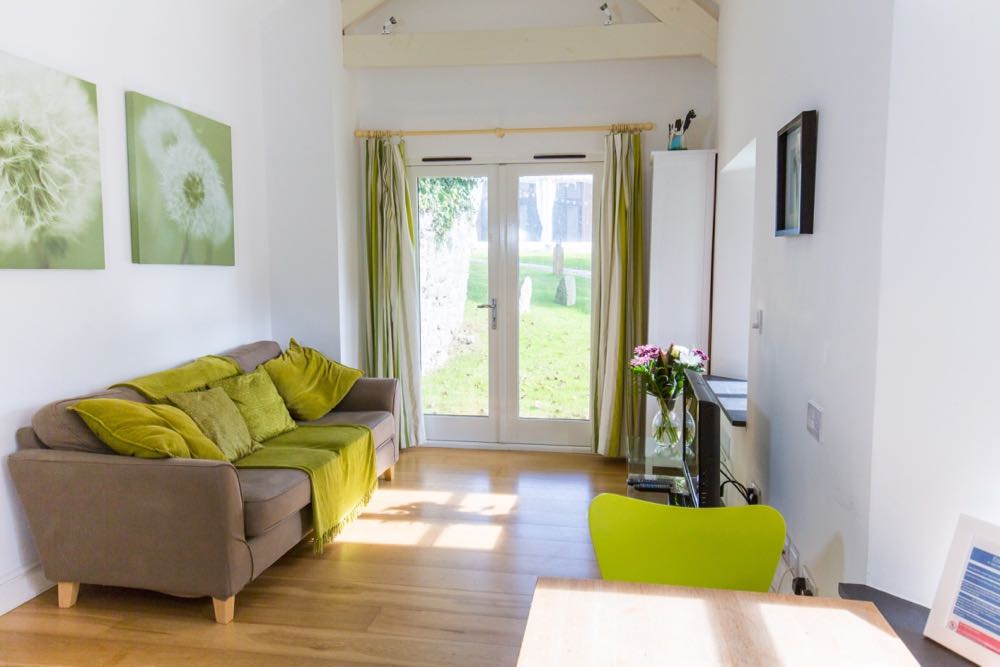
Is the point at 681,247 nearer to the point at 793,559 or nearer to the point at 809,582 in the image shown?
the point at 793,559

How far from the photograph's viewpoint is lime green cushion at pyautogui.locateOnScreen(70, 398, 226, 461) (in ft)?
9.19

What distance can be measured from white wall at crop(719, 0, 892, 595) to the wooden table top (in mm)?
340

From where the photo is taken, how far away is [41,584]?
3014 mm

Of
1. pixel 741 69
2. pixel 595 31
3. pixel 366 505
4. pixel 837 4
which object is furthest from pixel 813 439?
pixel 595 31

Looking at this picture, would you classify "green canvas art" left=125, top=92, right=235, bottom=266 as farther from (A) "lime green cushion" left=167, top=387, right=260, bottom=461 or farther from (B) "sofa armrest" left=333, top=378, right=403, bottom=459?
(B) "sofa armrest" left=333, top=378, right=403, bottom=459

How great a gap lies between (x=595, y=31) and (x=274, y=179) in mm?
2404

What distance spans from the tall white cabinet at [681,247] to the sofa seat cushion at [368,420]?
1797 millimetres

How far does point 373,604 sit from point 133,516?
1.03m

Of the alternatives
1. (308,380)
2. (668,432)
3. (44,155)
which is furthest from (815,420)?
(44,155)

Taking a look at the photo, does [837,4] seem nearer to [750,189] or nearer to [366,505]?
[750,189]

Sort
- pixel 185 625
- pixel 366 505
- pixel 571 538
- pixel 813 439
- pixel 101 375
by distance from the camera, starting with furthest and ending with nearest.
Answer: pixel 366 505 < pixel 571 538 < pixel 101 375 < pixel 185 625 < pixel 813 439

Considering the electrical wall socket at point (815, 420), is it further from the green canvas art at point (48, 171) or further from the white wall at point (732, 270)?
the green canvas art at point (48, 171)

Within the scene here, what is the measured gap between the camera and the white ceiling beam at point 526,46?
4.54 m

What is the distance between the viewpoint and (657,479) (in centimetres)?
312
